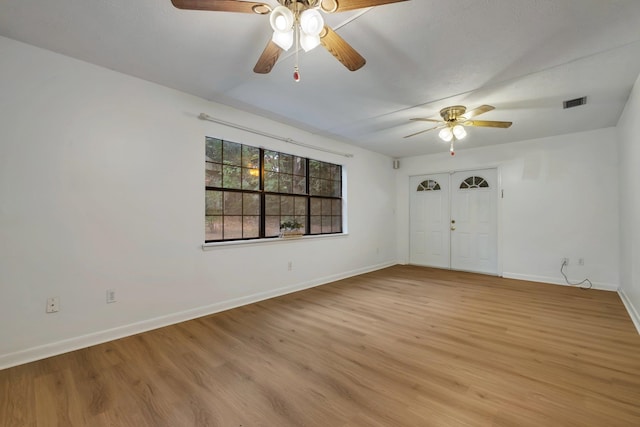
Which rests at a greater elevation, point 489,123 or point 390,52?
point 390,52

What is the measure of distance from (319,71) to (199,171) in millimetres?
1767

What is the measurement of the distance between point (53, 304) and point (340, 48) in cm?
305

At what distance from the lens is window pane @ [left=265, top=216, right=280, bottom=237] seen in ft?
13.1

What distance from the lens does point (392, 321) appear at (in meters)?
3.00

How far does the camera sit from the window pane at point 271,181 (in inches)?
157

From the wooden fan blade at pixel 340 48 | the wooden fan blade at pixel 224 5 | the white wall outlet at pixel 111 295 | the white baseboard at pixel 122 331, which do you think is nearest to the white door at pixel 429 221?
the white baseboard at pixel 122 331

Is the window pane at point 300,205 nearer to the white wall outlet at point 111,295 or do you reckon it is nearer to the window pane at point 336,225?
the window pane at point 336,225

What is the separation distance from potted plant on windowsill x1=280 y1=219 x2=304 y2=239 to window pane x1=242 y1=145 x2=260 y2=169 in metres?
0.97

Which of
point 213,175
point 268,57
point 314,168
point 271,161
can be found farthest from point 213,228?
point 268,57

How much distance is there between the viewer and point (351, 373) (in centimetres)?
201

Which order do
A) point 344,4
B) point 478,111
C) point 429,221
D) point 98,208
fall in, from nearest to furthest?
point 344,4, point 98,208, point 478,111, point 429,221

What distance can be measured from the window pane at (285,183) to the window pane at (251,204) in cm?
46

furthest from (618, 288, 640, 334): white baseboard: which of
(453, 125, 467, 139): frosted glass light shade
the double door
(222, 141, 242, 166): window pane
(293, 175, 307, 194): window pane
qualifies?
(222, 141, 242, 166): window pane

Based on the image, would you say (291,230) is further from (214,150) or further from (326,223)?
(214,150)
